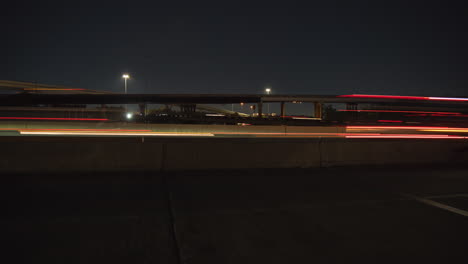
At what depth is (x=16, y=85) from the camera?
51.5 m

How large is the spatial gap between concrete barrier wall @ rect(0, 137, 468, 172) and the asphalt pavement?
495 mm

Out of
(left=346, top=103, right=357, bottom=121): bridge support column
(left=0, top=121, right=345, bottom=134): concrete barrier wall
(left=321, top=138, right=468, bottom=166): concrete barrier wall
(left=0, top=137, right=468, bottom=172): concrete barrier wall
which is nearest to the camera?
(left=0, top=137, right=468, bottom=172): concrete barrier wall

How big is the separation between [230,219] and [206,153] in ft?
13.0

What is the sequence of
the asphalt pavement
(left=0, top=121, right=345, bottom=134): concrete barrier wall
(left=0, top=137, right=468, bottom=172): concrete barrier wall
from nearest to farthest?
the asphalt pavement < (left=0, top=137, right=468, bottom=172): concrete barrier wall < (left=0, top=121, right=345, bottom=134): concrete barrier wall

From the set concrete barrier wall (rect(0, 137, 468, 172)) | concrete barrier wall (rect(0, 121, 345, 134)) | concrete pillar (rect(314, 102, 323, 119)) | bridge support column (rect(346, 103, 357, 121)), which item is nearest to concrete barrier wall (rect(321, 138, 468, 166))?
concrete barrier wall (rect(0, 137, 468, 172))

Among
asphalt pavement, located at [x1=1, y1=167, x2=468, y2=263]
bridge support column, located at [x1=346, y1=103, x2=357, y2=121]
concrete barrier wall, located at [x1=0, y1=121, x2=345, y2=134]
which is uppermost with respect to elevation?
bridge support column, located at [x1=346, y1=103, x2=357, y2=121]

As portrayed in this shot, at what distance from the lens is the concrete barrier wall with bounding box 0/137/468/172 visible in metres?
7.52

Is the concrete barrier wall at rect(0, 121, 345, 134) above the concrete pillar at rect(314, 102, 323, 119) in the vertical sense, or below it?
below

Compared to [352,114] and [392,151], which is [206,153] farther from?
[352,114]

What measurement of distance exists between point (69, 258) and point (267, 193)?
12.3 feet

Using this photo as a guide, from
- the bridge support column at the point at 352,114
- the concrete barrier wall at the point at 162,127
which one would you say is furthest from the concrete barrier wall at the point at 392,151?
the concrete barrier wall at the point at 162,127

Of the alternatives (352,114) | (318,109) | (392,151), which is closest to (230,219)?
(392,151)

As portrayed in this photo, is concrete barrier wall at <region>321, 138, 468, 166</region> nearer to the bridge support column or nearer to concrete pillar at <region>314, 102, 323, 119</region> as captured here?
the bridge support column

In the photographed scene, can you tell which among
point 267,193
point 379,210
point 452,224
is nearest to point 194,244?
point 267,193
